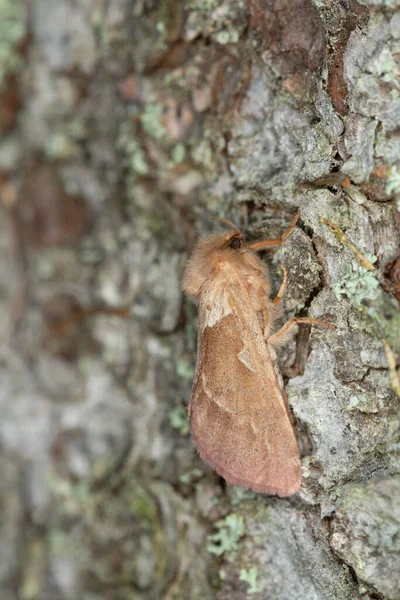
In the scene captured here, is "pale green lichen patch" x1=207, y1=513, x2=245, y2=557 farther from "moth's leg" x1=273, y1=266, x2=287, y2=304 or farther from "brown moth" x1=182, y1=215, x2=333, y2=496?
"moth's leg" x1=273, y1=266, x2=287, y2=304

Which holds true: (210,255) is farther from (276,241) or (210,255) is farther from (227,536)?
(227,536)

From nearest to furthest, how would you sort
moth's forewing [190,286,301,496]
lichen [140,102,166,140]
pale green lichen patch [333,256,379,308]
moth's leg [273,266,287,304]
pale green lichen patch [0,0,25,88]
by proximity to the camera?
1. pale green lichen patch [0,0,25,88]
2. lichen [140,102,166,140]
3. pale green lichen patch [333,256,379,308]
4. moth's forewing [190,286,301,496]
5. moth's leg [273,266,287,304]

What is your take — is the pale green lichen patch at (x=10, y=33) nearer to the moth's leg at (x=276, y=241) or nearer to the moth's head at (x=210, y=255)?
the moth's head at (x=210, y=255)

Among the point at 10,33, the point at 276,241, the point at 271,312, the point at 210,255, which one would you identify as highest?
the point at 10,33

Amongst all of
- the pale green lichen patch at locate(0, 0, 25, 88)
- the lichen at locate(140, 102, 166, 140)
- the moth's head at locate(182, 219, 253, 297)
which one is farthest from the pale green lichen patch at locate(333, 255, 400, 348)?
the pale green lichen patch at locate(0, 0, 25, 88)

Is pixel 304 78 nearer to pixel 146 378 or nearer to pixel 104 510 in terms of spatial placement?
pixel 146 378

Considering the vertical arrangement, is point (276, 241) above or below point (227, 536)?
above

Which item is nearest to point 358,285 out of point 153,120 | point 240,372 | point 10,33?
point 240,372
